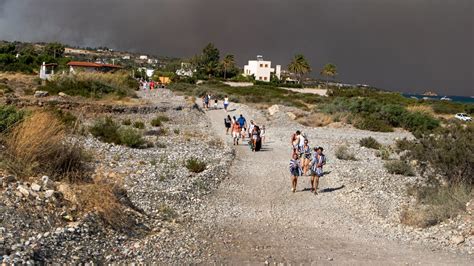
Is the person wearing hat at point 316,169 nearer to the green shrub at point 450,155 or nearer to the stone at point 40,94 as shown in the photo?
the green shrub at point 450,155

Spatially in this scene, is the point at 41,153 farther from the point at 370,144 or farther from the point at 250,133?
the point at 370,144

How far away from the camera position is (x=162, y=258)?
8891 mm

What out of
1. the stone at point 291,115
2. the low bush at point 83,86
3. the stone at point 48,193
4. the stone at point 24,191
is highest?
the low bush at point 83,86

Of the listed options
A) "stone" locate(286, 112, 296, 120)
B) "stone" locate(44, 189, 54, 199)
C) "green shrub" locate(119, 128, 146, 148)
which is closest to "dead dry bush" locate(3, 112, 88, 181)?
"stone" locate(44, 189, 54, 199)

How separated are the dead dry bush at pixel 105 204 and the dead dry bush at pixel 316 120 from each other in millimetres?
34551

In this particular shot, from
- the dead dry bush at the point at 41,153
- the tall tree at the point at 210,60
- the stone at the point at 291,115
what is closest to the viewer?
the dead dry bush at the point at 41,153

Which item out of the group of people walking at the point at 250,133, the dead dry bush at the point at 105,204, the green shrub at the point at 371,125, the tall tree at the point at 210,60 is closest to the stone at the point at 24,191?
the dead dry bush at the point at 105,204

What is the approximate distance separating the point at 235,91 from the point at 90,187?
7708 cm

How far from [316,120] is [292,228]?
3470 cm

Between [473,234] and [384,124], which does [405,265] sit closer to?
[473,234]

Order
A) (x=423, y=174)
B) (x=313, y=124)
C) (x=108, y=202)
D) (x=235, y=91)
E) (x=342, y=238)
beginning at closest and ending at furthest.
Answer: (x=108, y=202)
(x=342, y=238)
(x=423, y=174)
(x=313, y=124)
(x=235, y=91)

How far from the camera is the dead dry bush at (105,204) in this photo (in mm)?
9859

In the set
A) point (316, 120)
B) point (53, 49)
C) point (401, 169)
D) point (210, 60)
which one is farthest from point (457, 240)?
point (210, 60)

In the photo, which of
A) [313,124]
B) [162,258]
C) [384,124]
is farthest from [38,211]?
[384,124]
